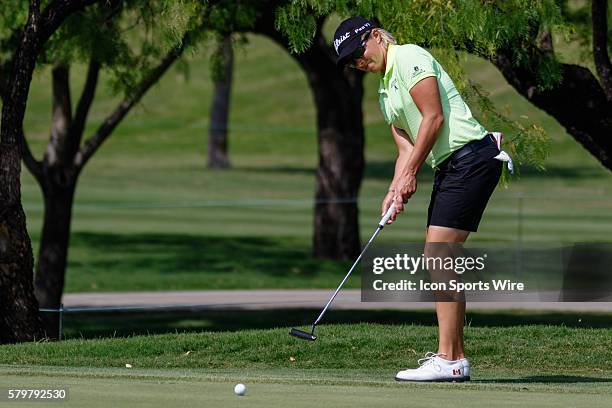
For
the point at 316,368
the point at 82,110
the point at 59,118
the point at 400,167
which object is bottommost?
the point at 316,368

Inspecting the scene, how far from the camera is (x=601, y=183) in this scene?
4741cm

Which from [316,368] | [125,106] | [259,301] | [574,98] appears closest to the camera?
[316,368]

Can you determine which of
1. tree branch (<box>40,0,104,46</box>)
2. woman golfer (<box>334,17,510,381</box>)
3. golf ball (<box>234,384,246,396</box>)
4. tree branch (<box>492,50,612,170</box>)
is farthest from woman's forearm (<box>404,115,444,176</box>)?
tree branch (<box>40,0,104,46</box>)

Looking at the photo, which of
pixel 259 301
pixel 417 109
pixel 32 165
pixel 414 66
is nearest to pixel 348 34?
pixel 414 66

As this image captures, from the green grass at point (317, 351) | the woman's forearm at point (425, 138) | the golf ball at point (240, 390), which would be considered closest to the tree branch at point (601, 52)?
the green grass at point (317, 351)

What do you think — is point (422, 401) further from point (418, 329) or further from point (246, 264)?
point (246, 264)

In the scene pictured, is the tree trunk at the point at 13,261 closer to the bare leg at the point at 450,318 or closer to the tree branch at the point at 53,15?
the tree branch at the point at 53,15

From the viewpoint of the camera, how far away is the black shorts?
8172mm

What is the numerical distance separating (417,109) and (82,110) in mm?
9370

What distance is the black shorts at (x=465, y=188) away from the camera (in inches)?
322

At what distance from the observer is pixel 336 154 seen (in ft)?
79.6

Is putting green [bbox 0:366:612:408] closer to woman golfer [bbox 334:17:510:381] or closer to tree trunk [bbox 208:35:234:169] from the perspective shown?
woman golfer [bbox 334:17:510:381]

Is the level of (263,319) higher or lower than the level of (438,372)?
lower

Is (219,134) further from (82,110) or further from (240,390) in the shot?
(240,390)
